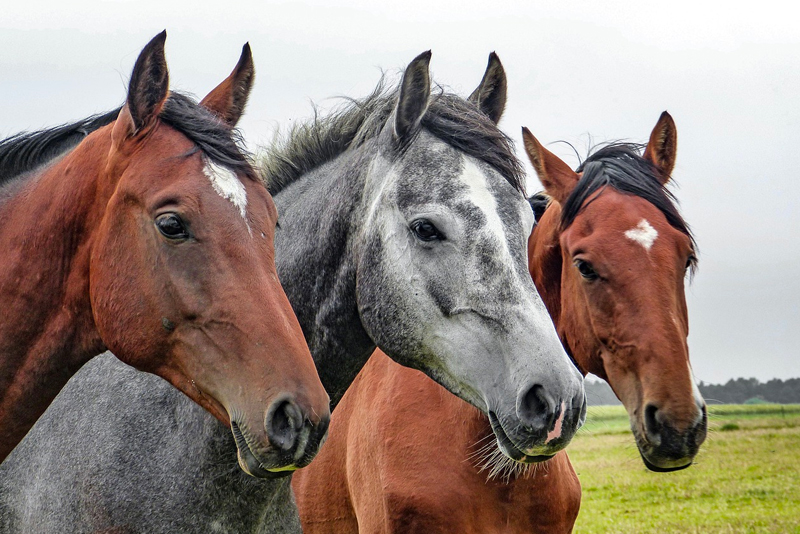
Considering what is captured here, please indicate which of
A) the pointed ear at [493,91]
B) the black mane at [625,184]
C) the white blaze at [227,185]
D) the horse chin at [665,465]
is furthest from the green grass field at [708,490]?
the white blaze at [227,185]

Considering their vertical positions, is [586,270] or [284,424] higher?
[284,424]

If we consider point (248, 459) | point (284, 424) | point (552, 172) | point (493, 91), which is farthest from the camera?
point (552, 172)

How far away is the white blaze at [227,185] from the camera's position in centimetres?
304

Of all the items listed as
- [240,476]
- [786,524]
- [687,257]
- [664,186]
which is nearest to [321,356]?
[240,476]

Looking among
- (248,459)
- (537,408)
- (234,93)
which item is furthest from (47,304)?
(537,408)

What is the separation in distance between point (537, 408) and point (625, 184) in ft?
8.17

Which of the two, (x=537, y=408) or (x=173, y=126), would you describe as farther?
(x=173, y=126)

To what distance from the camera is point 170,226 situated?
2932 millimetres

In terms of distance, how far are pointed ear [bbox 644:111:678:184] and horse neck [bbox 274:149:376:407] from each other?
2634mm

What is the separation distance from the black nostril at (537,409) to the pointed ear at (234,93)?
1.95 meters

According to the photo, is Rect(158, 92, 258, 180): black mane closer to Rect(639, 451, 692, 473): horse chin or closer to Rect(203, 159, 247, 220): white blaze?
Rect(203, 159, 247, 220): white blaze

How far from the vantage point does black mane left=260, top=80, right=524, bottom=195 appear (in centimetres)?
393

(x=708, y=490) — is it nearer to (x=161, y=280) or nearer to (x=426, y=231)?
(x=426, y=231)

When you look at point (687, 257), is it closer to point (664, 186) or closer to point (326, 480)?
point (664, 186)
